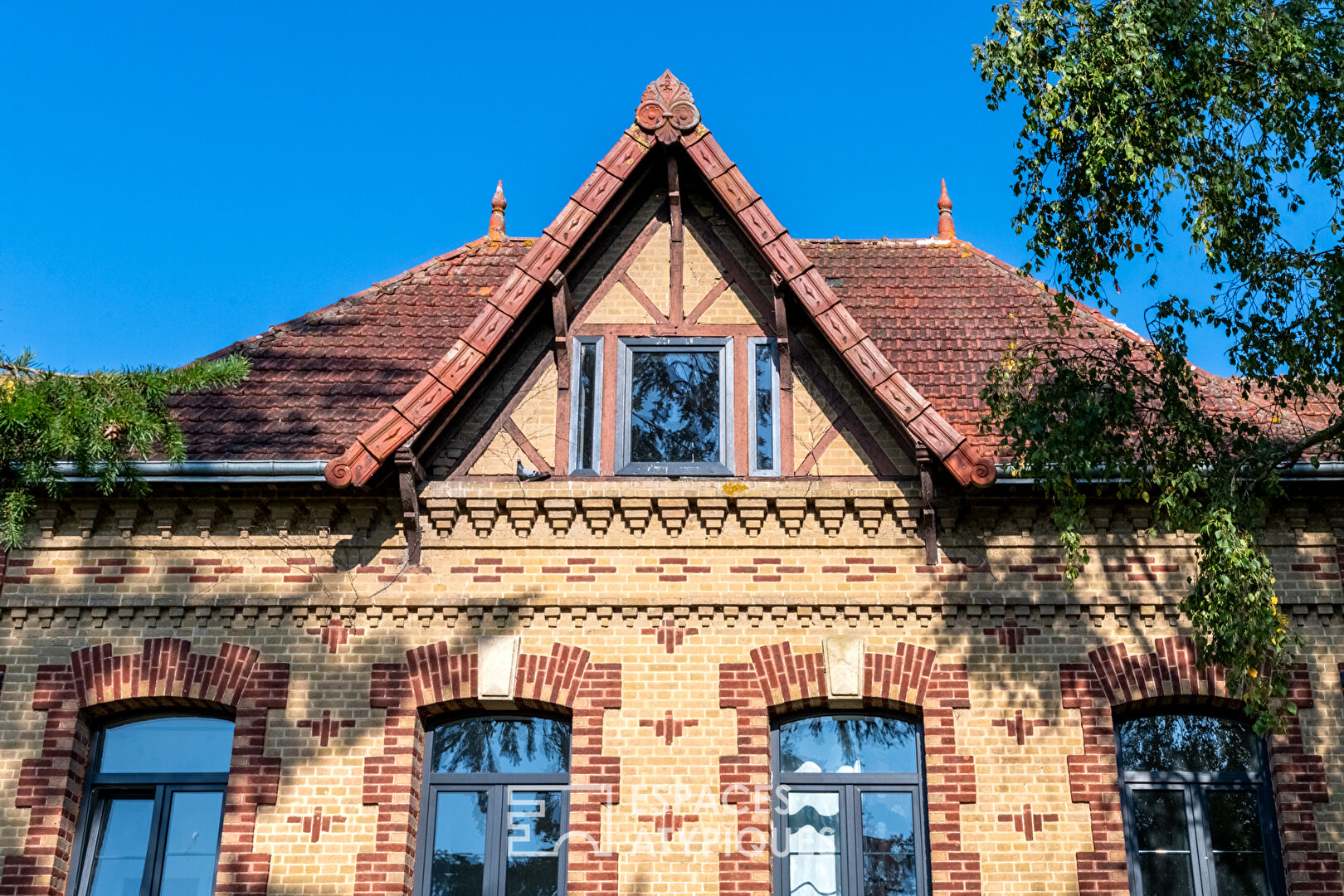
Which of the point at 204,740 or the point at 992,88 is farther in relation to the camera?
the point at 204,740

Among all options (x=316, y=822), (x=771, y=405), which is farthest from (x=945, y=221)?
(x=316, y=822)

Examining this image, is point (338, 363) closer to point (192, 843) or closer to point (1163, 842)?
point (192, 843)

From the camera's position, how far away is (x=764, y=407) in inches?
467

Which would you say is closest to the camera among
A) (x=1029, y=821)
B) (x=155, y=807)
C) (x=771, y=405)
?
(x=1029, y=821)

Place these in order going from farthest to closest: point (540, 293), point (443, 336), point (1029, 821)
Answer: point (443, 336)
point (540, 293)
point (1029, 821)

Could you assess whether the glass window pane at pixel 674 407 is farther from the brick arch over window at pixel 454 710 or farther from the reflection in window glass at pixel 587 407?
the brick arch over window at pixel 454 710

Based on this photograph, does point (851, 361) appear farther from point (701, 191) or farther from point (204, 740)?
A: point (204, 740)

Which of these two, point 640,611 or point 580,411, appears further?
point 580,411

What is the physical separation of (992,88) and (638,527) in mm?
4344

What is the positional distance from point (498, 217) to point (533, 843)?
24.7 ft

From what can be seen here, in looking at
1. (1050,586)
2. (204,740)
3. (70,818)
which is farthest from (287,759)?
(1050,586)

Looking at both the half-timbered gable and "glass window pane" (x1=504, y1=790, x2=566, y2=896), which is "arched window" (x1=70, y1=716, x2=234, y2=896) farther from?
"glass window pane" (x1=504, y1=790, x2=566, y2=896)

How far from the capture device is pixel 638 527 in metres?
11.4

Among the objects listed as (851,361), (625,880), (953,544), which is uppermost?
(851,361)
